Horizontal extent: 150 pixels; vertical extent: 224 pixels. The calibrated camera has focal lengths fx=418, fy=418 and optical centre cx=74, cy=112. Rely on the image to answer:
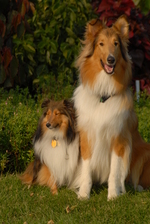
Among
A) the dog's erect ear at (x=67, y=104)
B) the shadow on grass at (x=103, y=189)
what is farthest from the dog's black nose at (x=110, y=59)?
the shadow on grass at (x=103, y=189)

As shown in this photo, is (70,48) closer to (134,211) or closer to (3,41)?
(3,41)

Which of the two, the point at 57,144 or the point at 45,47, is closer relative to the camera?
the point at 57,144

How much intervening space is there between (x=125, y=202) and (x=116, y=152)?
583 millimetres

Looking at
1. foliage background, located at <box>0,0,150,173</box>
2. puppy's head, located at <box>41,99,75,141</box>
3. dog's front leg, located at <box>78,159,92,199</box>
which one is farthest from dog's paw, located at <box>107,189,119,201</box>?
foliage background, located at <box>0,0,150,173</box>

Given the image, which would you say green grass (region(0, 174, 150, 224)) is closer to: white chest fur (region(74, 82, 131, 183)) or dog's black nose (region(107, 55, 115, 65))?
white chest fur (region(74, 82, 131, 183))

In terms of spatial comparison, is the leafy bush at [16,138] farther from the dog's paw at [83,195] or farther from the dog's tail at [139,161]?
the dog's tail at [139,161]

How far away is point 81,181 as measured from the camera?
16.6 feet

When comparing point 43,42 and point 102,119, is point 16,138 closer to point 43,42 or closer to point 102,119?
point 102,119

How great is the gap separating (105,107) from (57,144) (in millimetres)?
784

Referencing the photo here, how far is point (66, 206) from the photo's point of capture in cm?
466

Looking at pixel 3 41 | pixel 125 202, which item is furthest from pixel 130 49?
pixel 125 202

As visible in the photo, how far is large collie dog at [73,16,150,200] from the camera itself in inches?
186

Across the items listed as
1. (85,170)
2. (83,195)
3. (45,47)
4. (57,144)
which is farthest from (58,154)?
(45,47)

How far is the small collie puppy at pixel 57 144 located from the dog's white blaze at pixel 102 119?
0.16m
